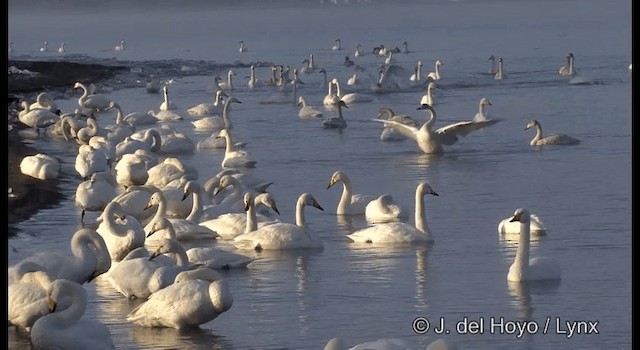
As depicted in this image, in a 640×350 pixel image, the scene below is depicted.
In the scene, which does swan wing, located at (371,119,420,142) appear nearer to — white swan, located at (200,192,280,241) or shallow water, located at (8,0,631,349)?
shallow water, located at (8,0,631,349)

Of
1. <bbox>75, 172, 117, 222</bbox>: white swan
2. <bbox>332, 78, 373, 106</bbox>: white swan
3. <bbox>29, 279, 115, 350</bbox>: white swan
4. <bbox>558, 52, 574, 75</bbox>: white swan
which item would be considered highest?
<bbox>558, 52, 574, 75</bbox>: white swan

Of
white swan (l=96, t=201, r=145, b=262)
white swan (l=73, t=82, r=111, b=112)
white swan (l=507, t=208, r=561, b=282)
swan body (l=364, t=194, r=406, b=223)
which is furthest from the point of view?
white swan (l=73, t=82, r=111, b=112)

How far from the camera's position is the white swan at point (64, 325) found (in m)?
8.91

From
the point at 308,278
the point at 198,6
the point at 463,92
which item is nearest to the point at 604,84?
the point at 463,92

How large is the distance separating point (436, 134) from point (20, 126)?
9.08m

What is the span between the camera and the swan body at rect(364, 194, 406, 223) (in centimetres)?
1586

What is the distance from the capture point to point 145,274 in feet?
36.9

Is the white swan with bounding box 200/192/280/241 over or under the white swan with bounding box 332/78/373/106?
under

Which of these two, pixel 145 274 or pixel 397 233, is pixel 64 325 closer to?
pixel 145 274

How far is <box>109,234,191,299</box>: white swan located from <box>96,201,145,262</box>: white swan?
1149 millimetres

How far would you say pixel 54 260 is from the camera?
10.5 meters

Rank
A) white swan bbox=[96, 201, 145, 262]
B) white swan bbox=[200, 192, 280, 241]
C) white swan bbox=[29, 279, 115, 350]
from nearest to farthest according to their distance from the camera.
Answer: white swan bbox=[29, 279, 115, 350] → white swan bbox=[96, 201, 145, 262] → white swan bbox=[200, 192, 280, 241]

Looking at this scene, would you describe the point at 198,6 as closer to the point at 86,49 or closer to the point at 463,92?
the point at 86,49

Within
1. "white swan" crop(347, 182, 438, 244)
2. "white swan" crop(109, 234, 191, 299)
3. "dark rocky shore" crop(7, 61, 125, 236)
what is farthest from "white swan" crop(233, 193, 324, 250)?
"dark rocky shore" crop(7, 61, 125, 236)
